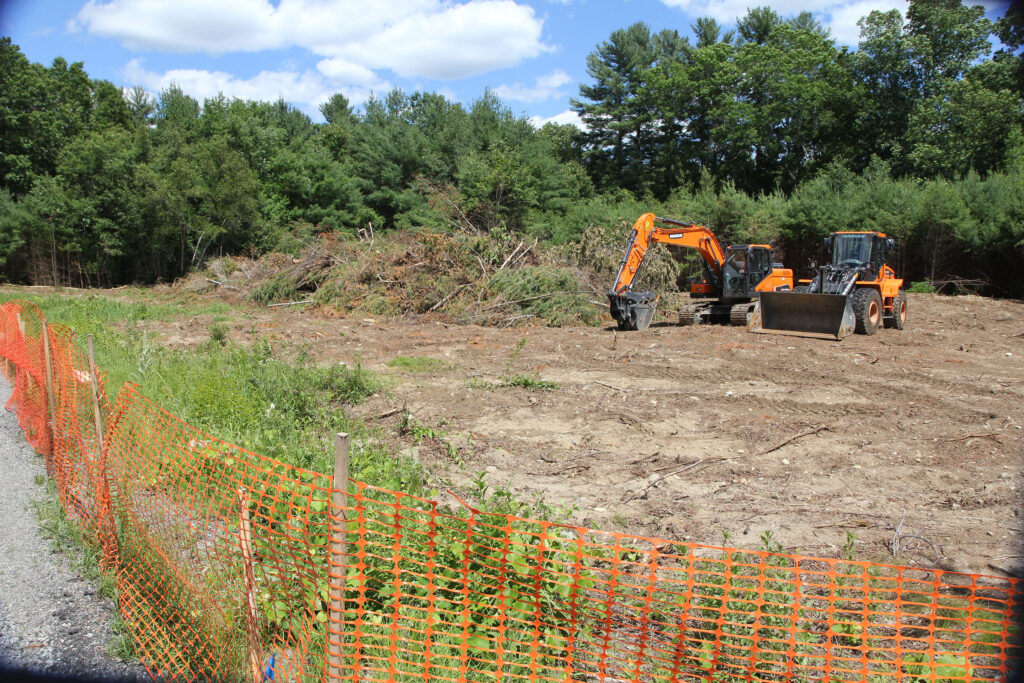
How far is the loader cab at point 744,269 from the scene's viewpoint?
15.5m

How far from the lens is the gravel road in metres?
3.54

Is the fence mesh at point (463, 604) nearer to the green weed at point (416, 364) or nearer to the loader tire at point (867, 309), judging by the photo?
the green weed at point (416, 364)

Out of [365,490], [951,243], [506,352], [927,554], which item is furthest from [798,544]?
[951,243]

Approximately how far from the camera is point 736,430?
781 centimetres

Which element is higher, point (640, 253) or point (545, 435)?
point (640, 253)

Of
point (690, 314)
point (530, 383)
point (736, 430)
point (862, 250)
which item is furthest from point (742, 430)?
point (862, 250)

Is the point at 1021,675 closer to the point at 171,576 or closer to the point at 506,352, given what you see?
the point at 171,576

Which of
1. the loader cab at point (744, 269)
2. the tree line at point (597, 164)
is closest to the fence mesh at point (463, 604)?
the loader cab at point (744, 269)

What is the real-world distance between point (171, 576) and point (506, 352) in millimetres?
9175

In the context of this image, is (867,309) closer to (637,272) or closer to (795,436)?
→ (637,272)

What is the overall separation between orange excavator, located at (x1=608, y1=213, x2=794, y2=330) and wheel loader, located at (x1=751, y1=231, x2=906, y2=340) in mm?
666

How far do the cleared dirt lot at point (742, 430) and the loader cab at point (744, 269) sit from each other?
1845 mm

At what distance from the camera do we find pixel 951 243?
2361cm

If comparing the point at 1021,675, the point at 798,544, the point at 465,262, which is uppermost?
the point at 465,262
